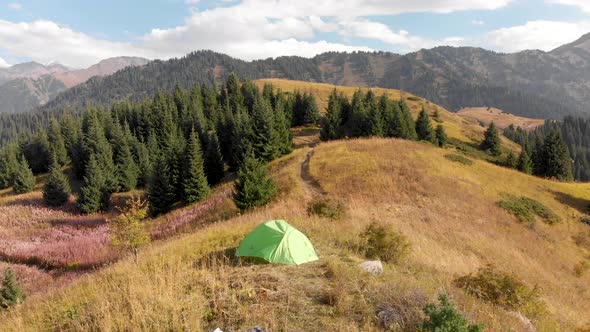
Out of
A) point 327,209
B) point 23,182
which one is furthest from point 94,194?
point 327,209

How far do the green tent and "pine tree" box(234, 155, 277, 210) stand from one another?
51.5 feet

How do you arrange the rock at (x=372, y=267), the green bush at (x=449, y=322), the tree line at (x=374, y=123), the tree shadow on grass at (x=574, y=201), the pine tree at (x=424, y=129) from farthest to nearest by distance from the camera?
the pine tree at (x=424, y=129)
the tree line at (x=374, y=123)
the tree shadow on grass at (x=574, y=201)
the rock at (x=372, y=267)
the green bush at (x=449, y=322)

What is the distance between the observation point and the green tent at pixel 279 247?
33.3ft

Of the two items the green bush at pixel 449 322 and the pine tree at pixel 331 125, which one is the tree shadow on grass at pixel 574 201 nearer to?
the pine tree at pixel 331 125

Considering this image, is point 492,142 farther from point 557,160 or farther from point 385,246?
point 385,246

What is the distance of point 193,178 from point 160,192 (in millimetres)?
5104

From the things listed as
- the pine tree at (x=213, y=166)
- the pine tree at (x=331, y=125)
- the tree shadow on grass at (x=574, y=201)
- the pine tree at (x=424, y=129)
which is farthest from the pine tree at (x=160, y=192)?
the pine tree at (x=424, y=129)

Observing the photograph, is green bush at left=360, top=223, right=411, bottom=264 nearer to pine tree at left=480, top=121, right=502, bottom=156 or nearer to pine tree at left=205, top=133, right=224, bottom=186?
pine tree at left=205, top=133, right=224, bottom=186

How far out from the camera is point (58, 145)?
3221 inches

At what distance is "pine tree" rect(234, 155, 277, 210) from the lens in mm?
26812

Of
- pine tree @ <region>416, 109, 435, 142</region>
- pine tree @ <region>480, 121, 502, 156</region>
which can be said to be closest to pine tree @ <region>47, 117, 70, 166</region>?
pine tree @ <region>416, 109, 435, 142</region>

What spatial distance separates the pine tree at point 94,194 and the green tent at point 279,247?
150 feet

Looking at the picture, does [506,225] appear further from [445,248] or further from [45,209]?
[45,209]

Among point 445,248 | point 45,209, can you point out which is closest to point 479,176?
point 445,248
